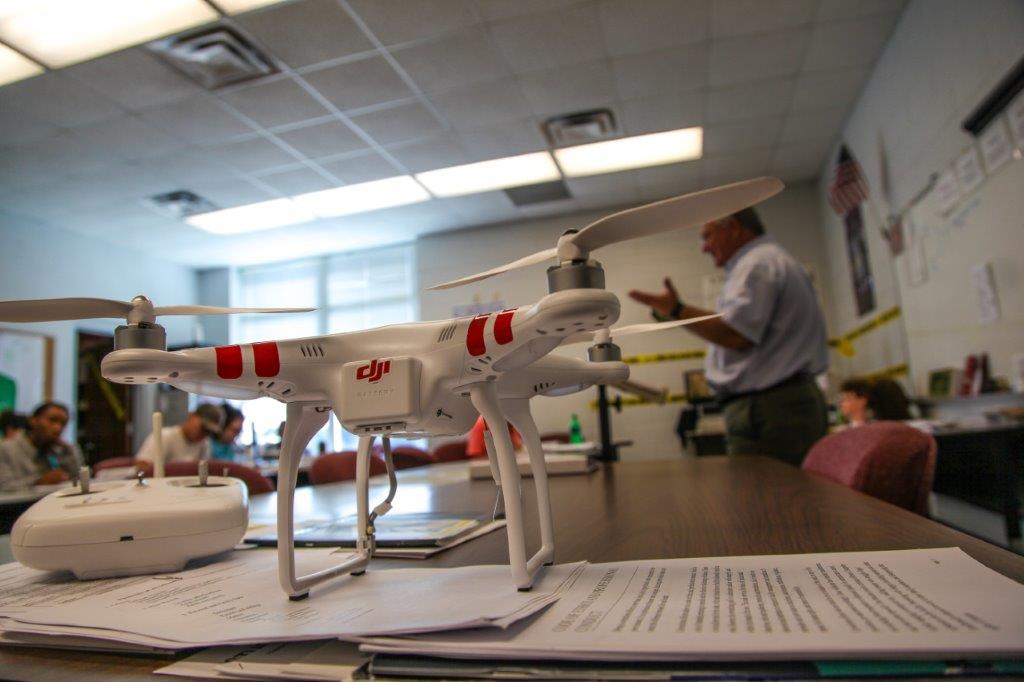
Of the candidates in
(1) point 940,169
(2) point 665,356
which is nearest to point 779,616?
(1) point 940,169

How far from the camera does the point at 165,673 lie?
1.19 feet

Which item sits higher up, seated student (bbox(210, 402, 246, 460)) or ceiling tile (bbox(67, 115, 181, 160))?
ceiling tile (bbox(67, 115, 181, 160))

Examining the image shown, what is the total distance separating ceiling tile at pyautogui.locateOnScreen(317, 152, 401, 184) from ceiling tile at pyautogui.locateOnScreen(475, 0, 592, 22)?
1.64 m

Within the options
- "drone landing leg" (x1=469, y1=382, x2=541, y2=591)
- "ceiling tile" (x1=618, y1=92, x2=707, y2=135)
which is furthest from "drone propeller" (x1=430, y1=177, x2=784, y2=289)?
"ceiling tile" (x1=618, y1=92, x2=707, y2=135)

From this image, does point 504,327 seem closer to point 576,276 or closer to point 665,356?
point 576,276

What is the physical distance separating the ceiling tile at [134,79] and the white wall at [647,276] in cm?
283

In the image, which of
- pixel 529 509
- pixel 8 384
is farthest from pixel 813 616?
pixel 8 384

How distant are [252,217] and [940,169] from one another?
191 inches

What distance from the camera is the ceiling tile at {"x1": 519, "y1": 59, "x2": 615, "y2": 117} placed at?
139 inches

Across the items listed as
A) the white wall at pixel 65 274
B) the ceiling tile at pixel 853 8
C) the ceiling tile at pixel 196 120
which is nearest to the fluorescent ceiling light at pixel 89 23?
the ceiling tile at pixel 196 120

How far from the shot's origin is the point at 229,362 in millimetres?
466

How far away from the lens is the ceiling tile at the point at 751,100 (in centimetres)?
385

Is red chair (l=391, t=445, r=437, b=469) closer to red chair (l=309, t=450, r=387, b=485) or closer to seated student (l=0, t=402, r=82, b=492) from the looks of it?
red chair (l=309, t=450, r=387, b=485)

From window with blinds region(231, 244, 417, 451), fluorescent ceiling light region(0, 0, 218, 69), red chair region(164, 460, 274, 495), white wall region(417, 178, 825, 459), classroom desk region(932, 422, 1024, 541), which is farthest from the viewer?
window with blinds region(231, 244, 417, 451)
